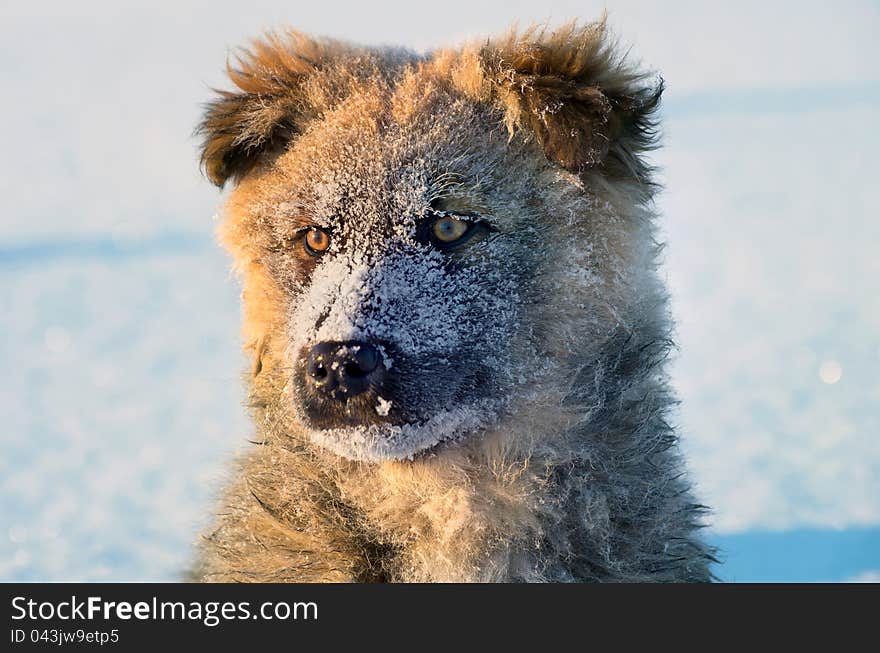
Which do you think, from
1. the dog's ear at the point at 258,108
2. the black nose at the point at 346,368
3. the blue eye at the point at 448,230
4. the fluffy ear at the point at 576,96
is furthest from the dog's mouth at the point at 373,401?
the dog's ear at the point at 258,108

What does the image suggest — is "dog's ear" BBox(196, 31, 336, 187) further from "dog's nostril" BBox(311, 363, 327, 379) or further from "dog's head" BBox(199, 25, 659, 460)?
"dog's nostril" BBox(311, 363, 327, 379)

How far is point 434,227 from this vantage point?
3.11 m

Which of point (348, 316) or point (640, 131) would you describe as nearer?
point (348, 316)

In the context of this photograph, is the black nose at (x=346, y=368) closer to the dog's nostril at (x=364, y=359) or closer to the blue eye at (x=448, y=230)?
the dog's nostril at (x=364, y=359)

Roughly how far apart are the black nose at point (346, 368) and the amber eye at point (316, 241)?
1.77ft

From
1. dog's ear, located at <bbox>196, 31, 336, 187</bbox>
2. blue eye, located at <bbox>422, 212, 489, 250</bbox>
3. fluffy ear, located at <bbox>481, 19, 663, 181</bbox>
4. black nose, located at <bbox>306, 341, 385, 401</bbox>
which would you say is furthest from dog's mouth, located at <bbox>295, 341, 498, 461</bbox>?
dog's ear, located at <bbox>196, 31, 336, 187</bbox>

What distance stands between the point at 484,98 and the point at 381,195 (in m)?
0.59

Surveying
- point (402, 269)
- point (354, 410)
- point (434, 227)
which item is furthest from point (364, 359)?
point (434, 227)

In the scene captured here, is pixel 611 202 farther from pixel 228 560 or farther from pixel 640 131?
pixel 228 560

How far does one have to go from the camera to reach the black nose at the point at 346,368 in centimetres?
277

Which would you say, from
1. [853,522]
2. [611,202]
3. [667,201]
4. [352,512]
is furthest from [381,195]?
[667,201]

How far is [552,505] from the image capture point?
3.16 metres

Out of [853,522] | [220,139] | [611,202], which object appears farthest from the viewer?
[853,522]

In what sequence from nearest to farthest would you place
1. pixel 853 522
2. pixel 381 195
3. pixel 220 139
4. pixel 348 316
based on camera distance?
pixel 348 316 < pixel 381 195 < pixel 220 139 < pixel 853 522
